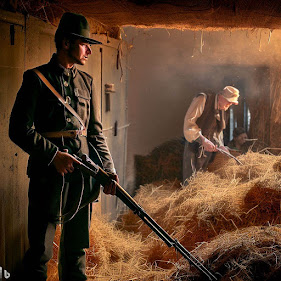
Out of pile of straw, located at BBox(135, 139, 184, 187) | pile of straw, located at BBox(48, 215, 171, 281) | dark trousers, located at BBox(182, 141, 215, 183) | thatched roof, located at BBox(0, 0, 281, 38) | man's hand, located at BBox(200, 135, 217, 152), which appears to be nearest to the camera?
thatched roof, located at BBox(0, 0, 281, 38)

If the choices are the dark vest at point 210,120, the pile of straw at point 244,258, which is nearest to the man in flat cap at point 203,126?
the dark vest at point 210,120

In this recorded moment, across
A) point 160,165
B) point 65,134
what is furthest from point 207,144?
point 65,134

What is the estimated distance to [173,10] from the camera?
4125mm

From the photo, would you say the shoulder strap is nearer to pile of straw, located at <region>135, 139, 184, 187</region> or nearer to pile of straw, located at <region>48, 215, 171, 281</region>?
pile of straw, located at <region>48, 215, 171, 281</region>

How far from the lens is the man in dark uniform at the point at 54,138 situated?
9.62 ft

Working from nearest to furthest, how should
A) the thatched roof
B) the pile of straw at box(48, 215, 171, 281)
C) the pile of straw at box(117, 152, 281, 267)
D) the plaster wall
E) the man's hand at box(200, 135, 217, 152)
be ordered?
the thatched roof < the pile of straw at box(48, 215, 171, 281) < the pile of straw at box(117, 152, 281, 267) < the man's hand at box(200, 135, 217, 152) < the plaster wall

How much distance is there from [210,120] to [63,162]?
4.33 metres

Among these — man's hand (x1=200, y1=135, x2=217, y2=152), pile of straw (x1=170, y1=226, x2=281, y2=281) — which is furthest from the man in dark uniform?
man's hand (x1=200, y1=135, x2=217, y2=152)

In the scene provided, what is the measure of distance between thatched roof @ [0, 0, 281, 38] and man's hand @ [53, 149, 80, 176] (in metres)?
1.35

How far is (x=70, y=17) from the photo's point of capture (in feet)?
10.0

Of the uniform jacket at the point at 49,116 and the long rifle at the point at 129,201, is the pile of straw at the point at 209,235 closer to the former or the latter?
the long rifle at the point at 129,201

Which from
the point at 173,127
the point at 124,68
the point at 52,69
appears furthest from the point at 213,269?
the point at 173,127

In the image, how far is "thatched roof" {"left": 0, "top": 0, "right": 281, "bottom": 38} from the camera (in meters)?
3.96

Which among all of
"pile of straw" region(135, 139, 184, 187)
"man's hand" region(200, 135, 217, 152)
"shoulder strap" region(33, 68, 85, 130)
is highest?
"shoulder strap" region(33, 68, 85, 130)
